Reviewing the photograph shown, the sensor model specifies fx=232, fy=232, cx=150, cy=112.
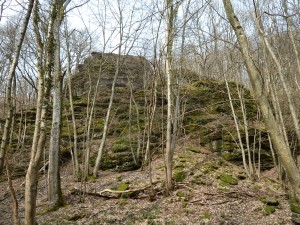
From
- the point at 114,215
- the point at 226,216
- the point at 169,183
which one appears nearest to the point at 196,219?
the point at 226,216

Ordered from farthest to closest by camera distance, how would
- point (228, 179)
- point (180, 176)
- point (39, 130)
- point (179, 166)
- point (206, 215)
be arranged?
point (179, 166) < point (180, 176) < point (228, 179) < point (206, 215) < point (39, 130)

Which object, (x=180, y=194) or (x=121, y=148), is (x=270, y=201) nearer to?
(x=180, y=194)

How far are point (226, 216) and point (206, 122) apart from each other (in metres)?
8.66

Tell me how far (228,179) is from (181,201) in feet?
8.40

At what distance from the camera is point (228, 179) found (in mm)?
8586

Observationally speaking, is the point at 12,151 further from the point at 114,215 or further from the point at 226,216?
the point at 226,216

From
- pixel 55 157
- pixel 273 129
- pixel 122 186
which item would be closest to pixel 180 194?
pixel 122 186

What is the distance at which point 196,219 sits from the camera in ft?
19.7

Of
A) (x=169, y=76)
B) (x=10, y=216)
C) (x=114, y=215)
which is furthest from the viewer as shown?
(x=169, y=76)

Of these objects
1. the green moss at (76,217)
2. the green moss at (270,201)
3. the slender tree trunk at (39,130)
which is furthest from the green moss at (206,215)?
the slender tree trunk at (39,130)

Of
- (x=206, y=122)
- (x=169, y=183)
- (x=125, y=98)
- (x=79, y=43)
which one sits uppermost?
(x=79, y=43)

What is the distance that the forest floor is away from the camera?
6.10 meters

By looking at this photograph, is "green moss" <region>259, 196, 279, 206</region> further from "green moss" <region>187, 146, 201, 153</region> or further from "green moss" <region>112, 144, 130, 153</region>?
"green moss" <region>112, 144, 130, 153</region>

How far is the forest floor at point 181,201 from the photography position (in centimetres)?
610
